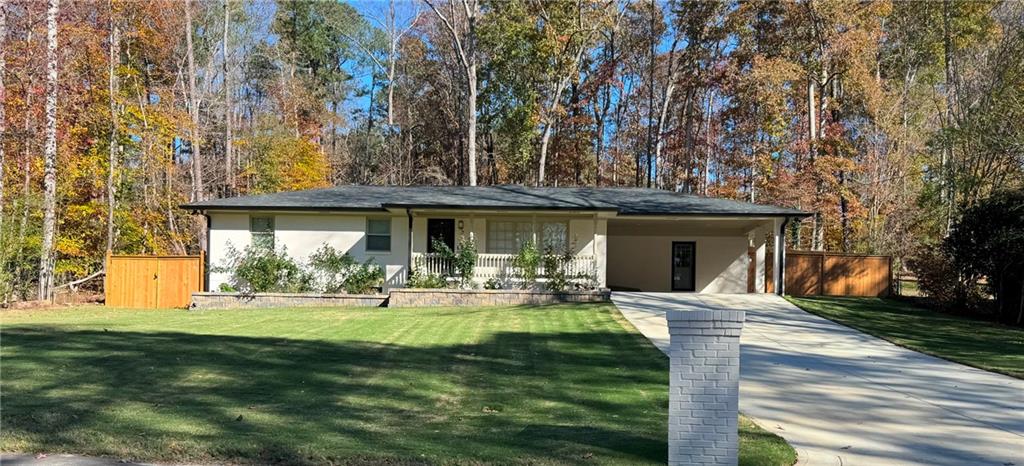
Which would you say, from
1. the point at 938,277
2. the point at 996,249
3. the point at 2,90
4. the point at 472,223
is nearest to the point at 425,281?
the point at 472,223

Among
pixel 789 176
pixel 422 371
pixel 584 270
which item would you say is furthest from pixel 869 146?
pixel 422 371

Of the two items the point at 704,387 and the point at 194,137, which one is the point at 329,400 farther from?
the point at 194,137

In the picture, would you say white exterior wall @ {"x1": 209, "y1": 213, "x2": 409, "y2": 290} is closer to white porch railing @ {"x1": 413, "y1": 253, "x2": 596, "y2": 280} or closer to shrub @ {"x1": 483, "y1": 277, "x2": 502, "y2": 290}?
white porch railing @ {"x1": 413, "y1": 253, "x2": 596, "y2": 280}

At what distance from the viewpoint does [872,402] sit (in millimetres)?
7055

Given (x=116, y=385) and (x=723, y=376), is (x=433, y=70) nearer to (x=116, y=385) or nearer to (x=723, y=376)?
(x=116, y=385)

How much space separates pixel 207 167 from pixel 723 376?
104 feet

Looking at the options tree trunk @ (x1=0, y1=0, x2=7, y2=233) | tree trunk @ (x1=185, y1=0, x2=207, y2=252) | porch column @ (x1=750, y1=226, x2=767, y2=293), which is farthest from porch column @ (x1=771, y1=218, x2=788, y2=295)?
tree trunk @ (x1=0, y1=0, x2=7, y2=233)

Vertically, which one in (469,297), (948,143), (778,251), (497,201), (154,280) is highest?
(948,143)

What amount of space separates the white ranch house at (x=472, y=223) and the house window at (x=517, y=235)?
0.03m

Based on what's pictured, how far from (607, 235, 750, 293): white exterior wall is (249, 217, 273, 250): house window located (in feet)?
37.5

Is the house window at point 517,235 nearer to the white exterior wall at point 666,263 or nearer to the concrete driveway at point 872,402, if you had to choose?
the white exterior wall at point 666,263

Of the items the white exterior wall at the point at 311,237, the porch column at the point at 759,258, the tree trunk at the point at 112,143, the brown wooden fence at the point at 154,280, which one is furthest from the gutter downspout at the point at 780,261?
the tree trunk at the point at 112,143

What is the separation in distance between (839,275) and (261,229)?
18740 millimetres

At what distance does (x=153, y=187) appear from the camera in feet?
80.5
